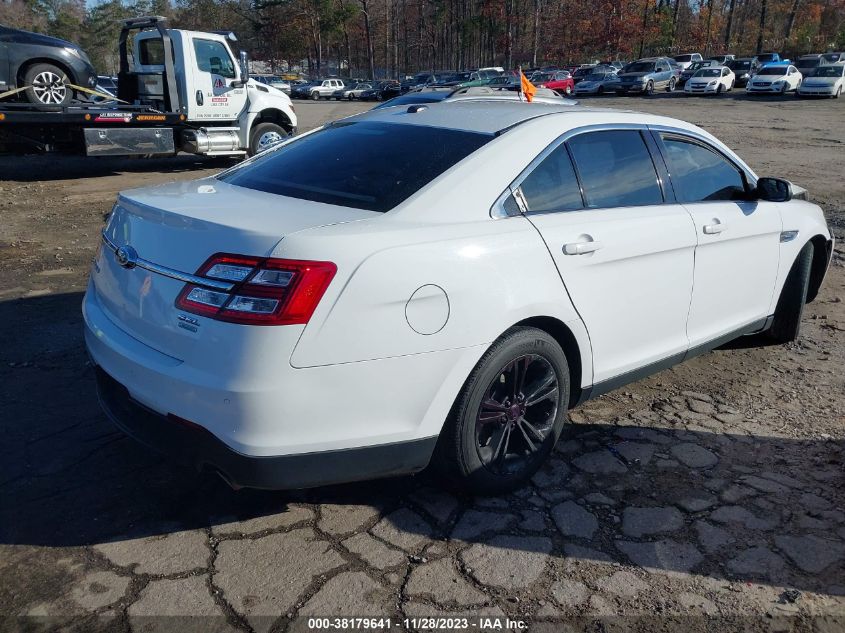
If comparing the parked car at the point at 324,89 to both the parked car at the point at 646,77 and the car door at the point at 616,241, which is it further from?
the car door at the point at 616,241

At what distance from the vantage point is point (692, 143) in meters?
4.25

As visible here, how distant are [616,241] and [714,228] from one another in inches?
34.4

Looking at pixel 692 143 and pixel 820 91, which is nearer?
pixel 692 143

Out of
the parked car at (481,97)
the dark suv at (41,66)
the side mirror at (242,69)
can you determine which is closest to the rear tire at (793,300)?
the parked car at (481,97)

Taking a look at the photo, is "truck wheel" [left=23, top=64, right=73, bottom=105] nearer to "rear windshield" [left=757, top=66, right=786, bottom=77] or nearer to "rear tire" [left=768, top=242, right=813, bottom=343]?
"rear tire" [left=768, top=242, right=813, bottom=343]

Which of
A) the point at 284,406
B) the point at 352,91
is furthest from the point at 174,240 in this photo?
the point at 352,91

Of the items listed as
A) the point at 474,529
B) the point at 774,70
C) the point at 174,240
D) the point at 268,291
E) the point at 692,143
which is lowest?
the point at 474,529

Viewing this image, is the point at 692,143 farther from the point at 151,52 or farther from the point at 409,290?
A: the point at 151,52

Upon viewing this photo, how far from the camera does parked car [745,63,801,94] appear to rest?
121ft

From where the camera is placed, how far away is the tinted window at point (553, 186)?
3.28 metres

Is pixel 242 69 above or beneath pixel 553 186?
above

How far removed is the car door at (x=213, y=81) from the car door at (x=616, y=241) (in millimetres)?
10936

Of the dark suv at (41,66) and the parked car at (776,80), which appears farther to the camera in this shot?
the parked car at (776,80)

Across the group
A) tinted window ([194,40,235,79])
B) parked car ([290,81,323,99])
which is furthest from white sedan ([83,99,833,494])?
parked car ([290,81,323,99])
